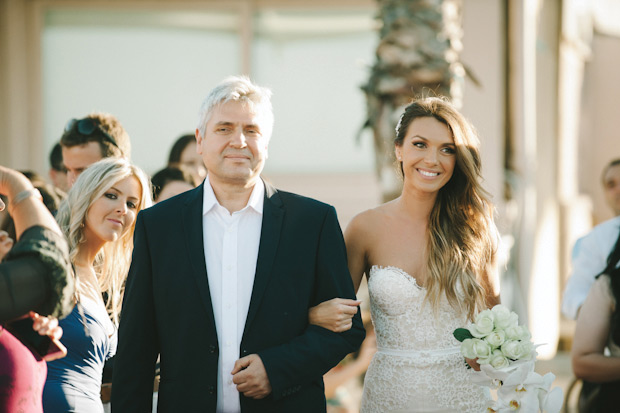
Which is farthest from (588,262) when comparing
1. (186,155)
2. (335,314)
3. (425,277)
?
(186,155)

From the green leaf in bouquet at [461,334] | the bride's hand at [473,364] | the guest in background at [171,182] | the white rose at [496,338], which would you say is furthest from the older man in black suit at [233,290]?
the guest in background at [171,182]

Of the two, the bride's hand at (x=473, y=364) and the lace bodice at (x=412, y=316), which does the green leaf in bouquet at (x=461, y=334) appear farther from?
the lace bodice at (x=412, y=316)

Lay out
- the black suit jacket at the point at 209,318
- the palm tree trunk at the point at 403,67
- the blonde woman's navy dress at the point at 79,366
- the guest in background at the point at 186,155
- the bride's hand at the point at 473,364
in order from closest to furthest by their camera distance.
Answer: the black suit jacket at the point at 209,318 → the blonde woman's navy dress at the point at 79,366 → the bride's hand at the point at 473,364 → the guest in background at the point at 186,155 → the palm tree trunk at the point at 403,67

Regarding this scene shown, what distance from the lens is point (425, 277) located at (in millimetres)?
3637

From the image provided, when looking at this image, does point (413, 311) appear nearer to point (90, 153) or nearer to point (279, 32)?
point (90, 153)

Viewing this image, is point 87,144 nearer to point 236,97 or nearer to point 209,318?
point 236,97

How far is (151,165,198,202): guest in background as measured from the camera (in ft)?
14.8

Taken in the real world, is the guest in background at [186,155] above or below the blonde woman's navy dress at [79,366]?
above

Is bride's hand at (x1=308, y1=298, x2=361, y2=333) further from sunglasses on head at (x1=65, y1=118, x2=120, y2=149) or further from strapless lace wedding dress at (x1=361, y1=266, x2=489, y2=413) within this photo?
sunglasses on head at (x1=65, y1=118, x2=120, y2=149)

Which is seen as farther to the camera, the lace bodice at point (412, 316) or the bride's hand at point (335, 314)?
the lace bodice at point (412, 316)

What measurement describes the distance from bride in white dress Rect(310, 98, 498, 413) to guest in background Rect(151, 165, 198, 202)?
129 cm

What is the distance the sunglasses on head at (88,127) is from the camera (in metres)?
4.25

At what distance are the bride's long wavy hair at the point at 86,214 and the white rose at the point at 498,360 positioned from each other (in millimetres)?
1797

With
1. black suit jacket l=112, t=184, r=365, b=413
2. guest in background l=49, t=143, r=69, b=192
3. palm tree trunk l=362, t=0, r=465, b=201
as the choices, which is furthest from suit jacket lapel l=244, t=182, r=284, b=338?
palm tree trunk l=362, t=0, r=465, b=201
